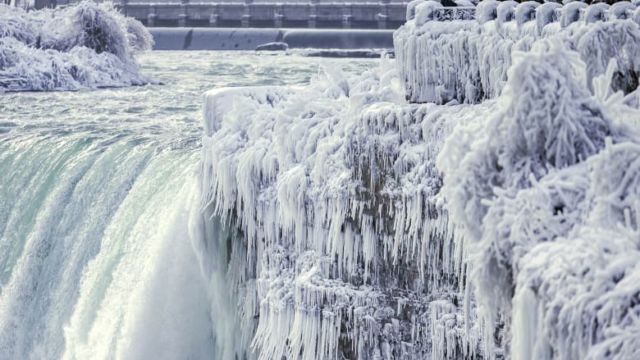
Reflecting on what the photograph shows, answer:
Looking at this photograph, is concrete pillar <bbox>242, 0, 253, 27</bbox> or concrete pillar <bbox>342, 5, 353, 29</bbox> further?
concrete pillar <bbox>242, 0, 253, 27</bbox>

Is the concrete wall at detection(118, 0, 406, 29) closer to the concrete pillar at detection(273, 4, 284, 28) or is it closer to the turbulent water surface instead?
the concrete pillar at detection(273, 4, 284, 28)

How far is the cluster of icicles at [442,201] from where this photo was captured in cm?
570

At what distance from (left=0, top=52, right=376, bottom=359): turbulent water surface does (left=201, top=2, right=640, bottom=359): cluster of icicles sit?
57cm

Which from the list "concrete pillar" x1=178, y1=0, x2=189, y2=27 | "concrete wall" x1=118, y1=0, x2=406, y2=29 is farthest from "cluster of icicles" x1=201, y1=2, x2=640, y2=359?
"concrete pillar" x1=178, y1=0, x2=189, y2=27

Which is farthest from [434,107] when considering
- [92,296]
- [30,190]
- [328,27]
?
[328,27]

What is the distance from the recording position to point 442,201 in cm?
802

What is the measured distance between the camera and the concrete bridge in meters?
58.1

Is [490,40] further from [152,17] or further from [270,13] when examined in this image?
[152,17]

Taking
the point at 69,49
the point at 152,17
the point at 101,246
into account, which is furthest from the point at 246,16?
the point at 101,246

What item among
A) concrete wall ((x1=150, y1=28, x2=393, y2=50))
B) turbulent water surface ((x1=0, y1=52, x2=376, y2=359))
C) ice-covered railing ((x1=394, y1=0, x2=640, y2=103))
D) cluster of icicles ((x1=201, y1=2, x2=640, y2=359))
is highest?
ice-covered railing ((x1=394, y1=0, x2=640, y2=103))

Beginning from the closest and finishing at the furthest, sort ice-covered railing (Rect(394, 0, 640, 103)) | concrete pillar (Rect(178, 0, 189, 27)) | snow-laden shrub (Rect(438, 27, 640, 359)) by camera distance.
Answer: snow-laden shrub (Rect(438, 27, 640, 359)) → ice-covered railing (Rect(394, 0, 640, 103)) → concrete pillar (Rect(178, 0, 189, 27))

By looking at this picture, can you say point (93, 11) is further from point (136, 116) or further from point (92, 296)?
point (92, 296)

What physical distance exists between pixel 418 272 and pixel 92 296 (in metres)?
4.80

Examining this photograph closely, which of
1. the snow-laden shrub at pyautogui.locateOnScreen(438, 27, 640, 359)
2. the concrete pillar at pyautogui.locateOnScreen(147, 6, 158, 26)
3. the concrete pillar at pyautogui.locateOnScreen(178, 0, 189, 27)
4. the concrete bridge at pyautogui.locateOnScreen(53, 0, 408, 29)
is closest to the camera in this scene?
the snow-laden shrub at pyautogui.locateOnScreen(438, 27, 640, 359)
